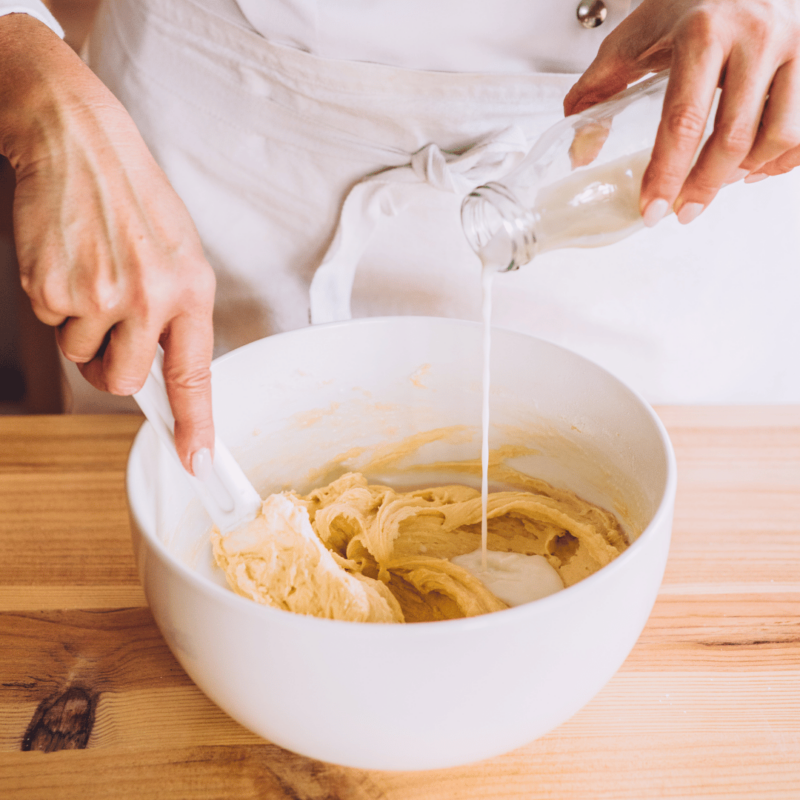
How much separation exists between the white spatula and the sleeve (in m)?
0.30

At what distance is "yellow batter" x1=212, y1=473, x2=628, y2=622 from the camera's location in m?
0.61

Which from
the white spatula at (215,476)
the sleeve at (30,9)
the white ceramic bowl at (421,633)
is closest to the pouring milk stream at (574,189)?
the white ceramic bowl at (421,633)

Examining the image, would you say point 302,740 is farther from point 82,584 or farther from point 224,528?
point 82,584

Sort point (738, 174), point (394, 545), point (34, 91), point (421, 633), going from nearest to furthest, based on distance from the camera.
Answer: point (421, 633), point (34, 91), point (738, 174), point (394, 545)

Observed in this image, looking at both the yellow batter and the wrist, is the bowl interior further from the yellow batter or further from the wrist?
the wrist

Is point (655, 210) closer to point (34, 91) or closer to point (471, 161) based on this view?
point (471, 161)

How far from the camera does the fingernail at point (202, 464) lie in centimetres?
57

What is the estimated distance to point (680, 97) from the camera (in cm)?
51

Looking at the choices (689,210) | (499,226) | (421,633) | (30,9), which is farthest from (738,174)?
(30,9)

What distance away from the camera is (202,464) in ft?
1.89

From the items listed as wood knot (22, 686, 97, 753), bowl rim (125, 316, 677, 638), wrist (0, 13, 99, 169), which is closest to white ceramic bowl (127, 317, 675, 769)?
bowl rim (125, 316, 677, 638)

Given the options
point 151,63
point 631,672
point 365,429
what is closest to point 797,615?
point 631,672

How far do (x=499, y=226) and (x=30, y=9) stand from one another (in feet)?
1.40

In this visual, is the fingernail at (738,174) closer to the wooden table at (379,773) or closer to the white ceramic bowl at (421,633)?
the white ceramic bowl at (421,633)
